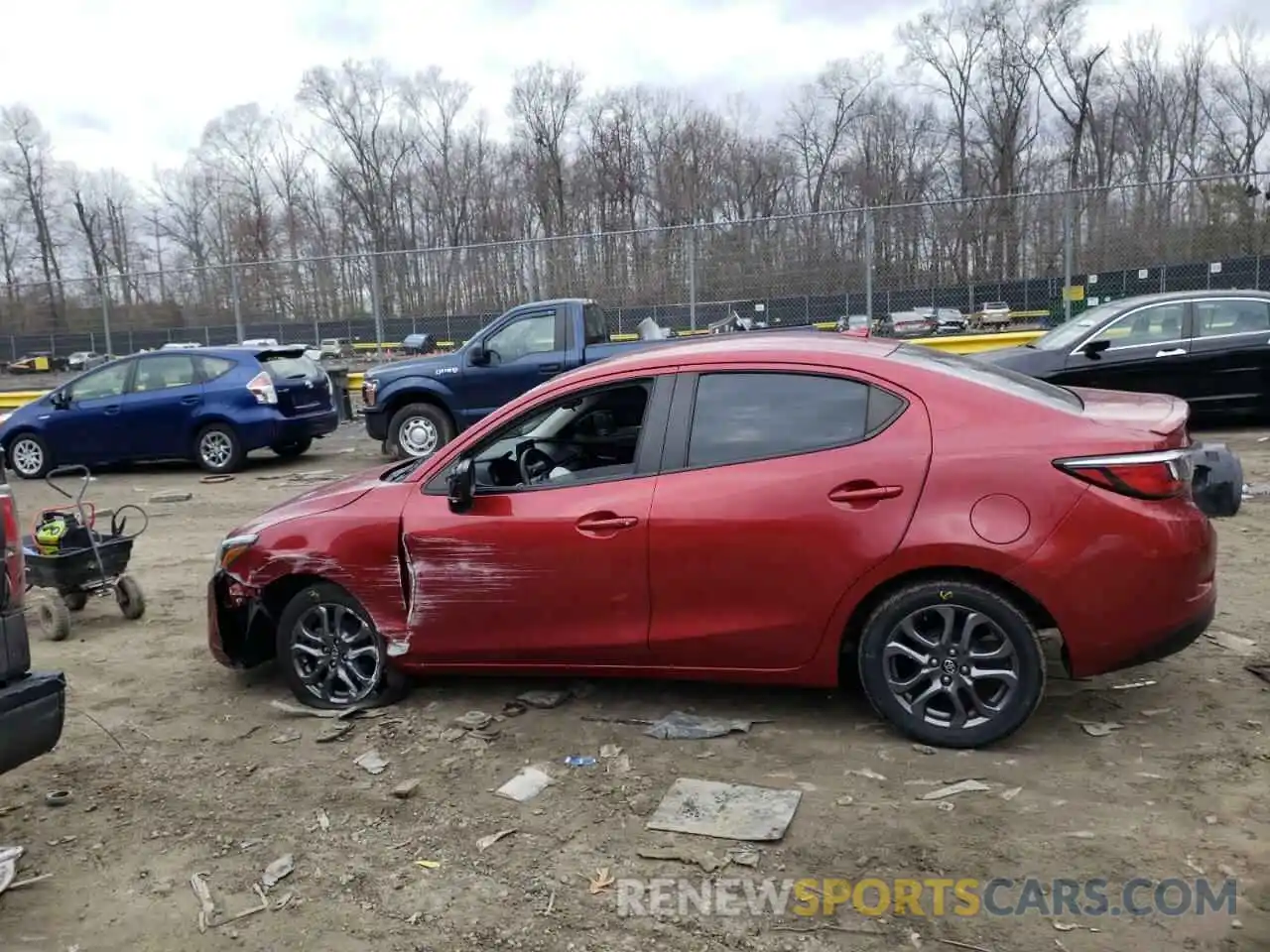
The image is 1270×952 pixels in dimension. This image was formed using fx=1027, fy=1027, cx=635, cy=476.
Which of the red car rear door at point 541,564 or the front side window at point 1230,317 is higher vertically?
the front side window at point 1230,317

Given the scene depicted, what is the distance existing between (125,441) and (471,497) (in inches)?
413

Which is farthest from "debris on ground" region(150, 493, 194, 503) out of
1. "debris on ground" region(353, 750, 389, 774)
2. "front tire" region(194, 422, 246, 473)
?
"debris on ground" region(353, 750, 389, 774)

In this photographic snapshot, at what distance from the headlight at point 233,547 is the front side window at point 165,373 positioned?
29.1ft

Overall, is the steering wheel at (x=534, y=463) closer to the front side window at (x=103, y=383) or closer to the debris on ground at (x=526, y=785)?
the debris on ground at (x=526, y=785)

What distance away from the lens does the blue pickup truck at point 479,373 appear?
40.7 feet

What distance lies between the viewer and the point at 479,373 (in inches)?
494

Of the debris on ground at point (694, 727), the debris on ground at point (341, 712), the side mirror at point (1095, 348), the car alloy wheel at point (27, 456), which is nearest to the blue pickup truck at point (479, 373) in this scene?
the car alloy wheel at point (27, 456)

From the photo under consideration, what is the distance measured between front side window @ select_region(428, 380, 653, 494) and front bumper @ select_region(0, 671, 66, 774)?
1.73 m

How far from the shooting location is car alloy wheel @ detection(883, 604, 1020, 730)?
3.89 meters

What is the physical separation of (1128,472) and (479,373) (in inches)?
378

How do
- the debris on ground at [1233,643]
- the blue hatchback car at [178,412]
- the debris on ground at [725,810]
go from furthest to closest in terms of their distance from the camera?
1. the blue hatchback car at [178,412]
2. the debris on ground at [1233,643]
3. the debris on ground at [725,810]

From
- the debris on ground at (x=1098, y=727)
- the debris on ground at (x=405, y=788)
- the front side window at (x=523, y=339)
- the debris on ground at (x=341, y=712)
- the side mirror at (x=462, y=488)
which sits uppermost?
the front side window at (x=523, y=339)

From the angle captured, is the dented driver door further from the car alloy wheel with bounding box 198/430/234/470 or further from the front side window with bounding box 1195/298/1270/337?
the car alloy wheel with bounding box 198/430/234/470

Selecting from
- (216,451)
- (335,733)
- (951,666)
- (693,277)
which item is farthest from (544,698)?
(693,277)
